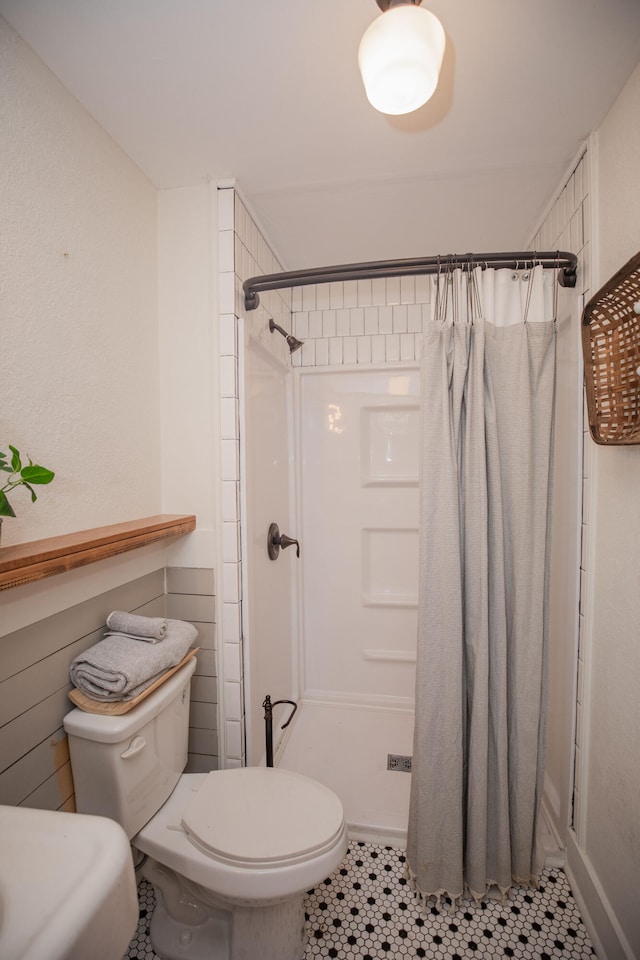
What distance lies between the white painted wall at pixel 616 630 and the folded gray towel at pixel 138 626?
1236mm

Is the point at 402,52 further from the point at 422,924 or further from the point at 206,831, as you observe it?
the point at 422,924

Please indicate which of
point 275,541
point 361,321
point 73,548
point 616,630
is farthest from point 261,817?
point 361,321

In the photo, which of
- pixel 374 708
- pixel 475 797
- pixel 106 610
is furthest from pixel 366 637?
pixel 106 610

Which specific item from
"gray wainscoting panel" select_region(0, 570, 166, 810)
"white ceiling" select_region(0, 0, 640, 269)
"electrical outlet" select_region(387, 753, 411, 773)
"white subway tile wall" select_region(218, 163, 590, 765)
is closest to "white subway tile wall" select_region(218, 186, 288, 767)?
"white subway tile wall" select_region(218, 163, 590, 765)

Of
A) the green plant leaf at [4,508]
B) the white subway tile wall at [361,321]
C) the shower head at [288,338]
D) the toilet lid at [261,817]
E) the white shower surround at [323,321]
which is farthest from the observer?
the white subway tile wall at [361,321]

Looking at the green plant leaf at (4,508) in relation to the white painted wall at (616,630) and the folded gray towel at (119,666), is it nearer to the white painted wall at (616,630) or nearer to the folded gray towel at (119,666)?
the folded gray towel at (119,666)

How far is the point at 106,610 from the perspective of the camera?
3.75 ft

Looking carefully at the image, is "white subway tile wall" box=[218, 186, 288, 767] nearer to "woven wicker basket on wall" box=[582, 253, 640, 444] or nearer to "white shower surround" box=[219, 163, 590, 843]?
"white shower surround" box=[219, 163, 590, 843]

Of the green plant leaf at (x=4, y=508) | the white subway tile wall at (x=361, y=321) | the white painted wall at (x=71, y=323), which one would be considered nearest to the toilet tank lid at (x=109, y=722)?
the white painted wall at (x=71, y=323)

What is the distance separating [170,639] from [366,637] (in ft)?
4.30

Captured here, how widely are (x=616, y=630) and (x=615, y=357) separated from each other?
0.71 meters

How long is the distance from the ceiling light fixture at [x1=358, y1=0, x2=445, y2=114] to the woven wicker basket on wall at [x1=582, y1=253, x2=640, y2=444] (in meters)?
0.55

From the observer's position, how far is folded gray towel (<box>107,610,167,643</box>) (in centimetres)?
111

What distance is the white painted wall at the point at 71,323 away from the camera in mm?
899
